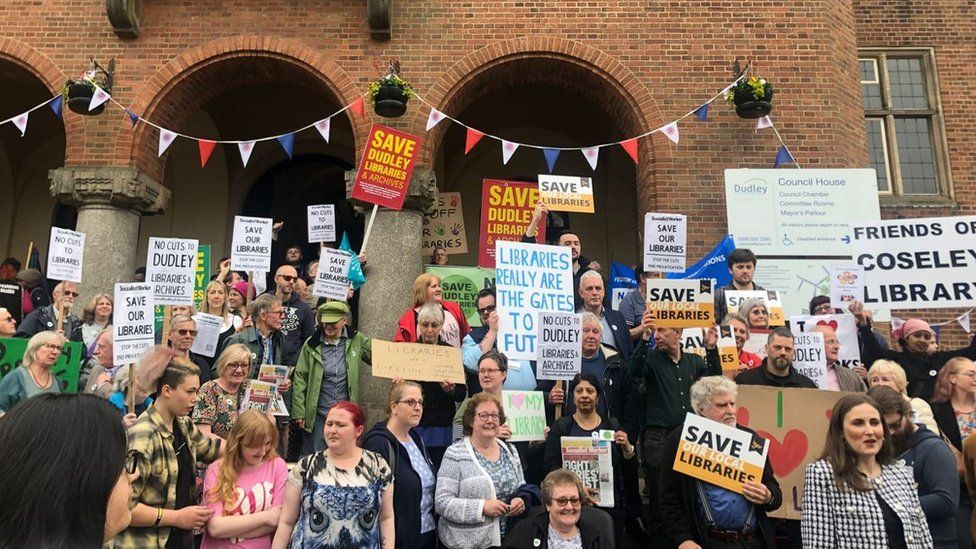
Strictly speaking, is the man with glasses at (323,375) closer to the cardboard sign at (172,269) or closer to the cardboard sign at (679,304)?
the cardboard sign at (172,269)

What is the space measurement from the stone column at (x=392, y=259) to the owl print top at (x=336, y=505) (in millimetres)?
5051

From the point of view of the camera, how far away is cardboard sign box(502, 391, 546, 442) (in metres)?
4.76

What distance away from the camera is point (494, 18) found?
31.2ft

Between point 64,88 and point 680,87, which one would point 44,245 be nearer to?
point 64,88

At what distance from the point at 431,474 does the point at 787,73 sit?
7.87 metres

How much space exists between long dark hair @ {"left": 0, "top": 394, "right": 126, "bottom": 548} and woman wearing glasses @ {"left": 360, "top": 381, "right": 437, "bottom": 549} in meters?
2.49

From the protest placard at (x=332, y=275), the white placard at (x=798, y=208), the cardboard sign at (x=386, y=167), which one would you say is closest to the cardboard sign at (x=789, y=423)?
the protest placard at (x=332, y=275)

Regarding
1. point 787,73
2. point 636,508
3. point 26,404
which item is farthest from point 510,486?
point 787,73

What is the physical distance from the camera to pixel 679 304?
17.5ft

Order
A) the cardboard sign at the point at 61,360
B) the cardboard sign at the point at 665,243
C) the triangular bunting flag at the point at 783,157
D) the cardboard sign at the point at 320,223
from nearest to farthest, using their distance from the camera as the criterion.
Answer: the cardboard sign at the point at 61,360, the cardboard sign at the point at 665,243, the cardboard sign at the point at 320,223, the triangular bunting flag at the point at 783,157

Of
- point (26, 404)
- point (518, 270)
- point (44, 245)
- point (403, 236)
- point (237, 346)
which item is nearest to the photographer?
point (26, 404)

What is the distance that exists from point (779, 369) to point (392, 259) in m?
5.15

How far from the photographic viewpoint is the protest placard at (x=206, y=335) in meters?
6.18

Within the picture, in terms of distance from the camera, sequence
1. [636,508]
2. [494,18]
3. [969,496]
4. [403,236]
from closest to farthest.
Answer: [969,496] → [636,508] → [403,236] → [494,18]
